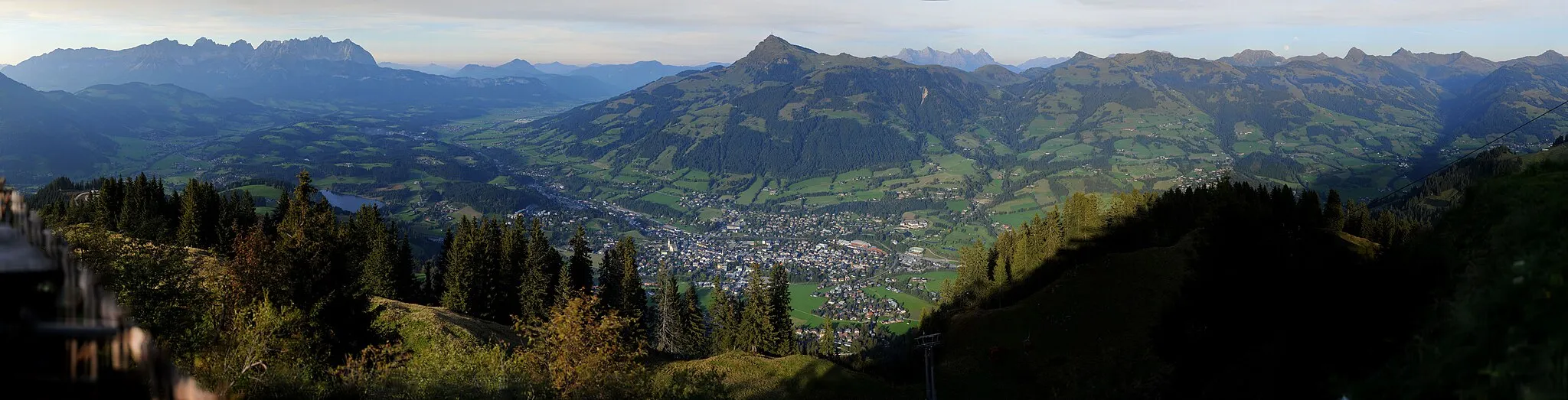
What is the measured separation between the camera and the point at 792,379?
116 ft

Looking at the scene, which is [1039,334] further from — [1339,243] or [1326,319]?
[1326,319]

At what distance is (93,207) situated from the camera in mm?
52656

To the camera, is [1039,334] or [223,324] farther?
[1039,334]

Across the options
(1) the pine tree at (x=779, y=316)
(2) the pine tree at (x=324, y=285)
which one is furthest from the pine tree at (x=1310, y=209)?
(2) the pine tree at (x=324, y=285)

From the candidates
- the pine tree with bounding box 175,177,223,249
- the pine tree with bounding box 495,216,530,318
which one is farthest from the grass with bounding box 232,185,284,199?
the pine tree with bounding box 495,216,530,318

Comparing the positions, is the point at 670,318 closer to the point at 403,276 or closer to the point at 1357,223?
the point at 403,276

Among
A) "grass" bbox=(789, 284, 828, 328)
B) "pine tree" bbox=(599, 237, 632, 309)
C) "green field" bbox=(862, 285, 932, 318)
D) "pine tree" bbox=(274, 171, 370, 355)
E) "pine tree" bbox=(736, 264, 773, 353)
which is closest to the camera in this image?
"pine tree" bbox=(274, 171, 370, 355)

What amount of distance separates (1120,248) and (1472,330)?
185 ft

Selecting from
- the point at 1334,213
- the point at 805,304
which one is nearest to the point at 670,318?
the point at 1334,213

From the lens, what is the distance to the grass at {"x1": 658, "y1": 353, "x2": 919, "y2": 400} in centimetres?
3334

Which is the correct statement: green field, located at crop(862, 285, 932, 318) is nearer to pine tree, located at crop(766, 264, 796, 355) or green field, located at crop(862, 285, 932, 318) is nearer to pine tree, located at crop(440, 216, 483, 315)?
pine tree, located at crop(766, 264, 796, 355)

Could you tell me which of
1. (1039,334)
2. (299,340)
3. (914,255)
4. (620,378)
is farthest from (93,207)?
(914,255)

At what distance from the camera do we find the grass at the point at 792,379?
109 feet

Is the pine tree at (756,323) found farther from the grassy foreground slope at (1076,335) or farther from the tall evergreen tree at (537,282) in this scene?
the tall evergreen tree at (537,282)
